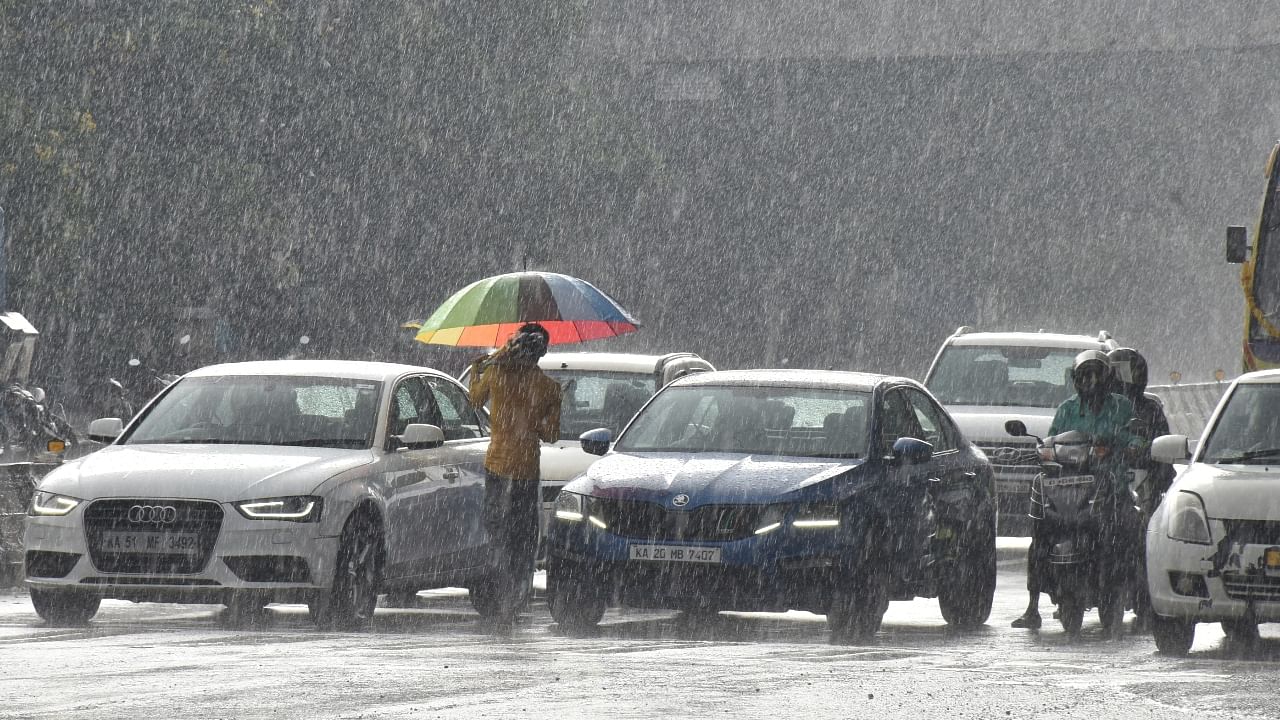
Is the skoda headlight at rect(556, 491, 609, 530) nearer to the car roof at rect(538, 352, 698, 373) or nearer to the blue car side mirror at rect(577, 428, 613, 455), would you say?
the blue car side mirror at rect(577, 428, 613, 455)

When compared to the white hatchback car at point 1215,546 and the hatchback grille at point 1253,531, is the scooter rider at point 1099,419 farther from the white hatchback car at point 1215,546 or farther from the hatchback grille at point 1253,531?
the hatchback grille at point 1253,531

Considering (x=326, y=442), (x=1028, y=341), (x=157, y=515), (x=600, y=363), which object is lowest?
(x=157, y=515)

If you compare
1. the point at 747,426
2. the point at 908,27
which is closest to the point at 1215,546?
the point at 747,426

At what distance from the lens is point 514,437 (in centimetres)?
1238

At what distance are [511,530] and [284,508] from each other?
4.80 feet

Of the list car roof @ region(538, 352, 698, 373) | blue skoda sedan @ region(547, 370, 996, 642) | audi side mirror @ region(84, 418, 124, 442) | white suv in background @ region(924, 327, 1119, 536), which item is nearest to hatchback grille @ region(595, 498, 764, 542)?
blue skoda sedan @ region(547, 370, 996, 642)

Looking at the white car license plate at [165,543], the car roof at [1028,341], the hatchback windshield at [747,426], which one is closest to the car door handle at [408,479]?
the hatchback windshield at [747,426]

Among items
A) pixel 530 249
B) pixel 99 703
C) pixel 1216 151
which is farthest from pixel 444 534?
pixel 1216 151

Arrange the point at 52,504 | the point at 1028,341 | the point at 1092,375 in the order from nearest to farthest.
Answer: the point at 52,504, the point at 1092,375, the point at 1028,341

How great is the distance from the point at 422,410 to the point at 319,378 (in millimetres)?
689

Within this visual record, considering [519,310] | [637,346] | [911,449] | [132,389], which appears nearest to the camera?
[911,449]

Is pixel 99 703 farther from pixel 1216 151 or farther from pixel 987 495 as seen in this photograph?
pixel 1216 151

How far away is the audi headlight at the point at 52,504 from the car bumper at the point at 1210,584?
18.1 feet

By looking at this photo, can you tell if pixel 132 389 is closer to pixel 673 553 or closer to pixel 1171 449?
pixel 673 553
